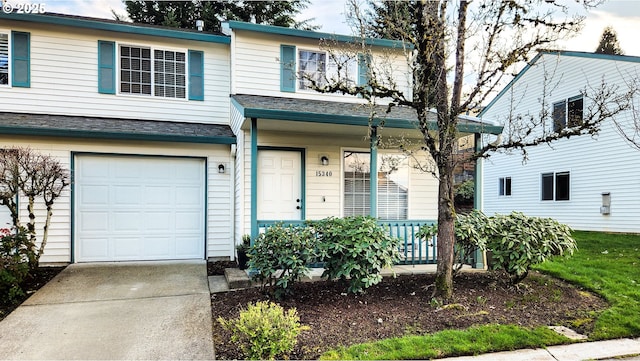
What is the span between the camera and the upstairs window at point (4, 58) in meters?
6.97

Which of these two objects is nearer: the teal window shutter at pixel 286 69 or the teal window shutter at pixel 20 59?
the teal window shutter at pixel 20 59

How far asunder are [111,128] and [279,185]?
129 inches

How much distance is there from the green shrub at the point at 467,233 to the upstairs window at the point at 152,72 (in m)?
5.79

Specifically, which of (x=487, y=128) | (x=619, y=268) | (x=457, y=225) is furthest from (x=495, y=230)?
(x=619, y=268)

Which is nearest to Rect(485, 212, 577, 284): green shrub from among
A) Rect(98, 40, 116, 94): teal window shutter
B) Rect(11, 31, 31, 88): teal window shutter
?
Rect(98, 40, 116, 94): teal window shutter

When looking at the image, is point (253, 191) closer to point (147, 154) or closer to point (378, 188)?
point (147, 154)

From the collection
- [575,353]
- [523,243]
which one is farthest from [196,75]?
[575,353]

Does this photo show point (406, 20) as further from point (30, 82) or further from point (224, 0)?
point (224, 0)

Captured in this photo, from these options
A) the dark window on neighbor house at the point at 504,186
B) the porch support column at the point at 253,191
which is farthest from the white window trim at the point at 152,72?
the dark window on neighbor house at the point at 504,186

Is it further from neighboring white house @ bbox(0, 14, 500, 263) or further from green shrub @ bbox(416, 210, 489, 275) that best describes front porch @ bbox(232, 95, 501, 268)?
green shrub @ bbox(416, 210, 489, 275)

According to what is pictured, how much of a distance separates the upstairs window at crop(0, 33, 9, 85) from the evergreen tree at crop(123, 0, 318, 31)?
974 centimetres

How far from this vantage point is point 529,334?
3609 mm

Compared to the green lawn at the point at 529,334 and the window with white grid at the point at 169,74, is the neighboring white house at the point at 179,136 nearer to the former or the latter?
the window with white grid at the point at 169,74

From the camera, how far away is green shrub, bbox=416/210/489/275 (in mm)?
4953
